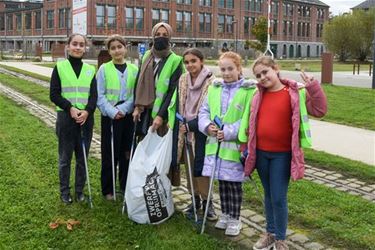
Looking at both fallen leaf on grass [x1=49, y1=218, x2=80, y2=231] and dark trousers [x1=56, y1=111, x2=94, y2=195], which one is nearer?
fallen leaf on grass [x1=49, y1=218, x2=80, y2=231]

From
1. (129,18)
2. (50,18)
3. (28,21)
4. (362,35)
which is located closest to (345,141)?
(362,35)

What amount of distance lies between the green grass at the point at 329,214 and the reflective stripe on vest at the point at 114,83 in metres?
1.95

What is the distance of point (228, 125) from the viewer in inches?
185

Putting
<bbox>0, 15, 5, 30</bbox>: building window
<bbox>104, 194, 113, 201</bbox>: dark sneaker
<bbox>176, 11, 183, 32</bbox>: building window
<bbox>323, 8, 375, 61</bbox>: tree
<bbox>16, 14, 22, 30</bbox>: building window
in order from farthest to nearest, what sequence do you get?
<bbox>0, 15, 5, 30</bbox>: building window
<bbox>16, 14, 22, 30</bbox>: building window
<bbox>176, 11, 183, 32</bbox>: building window
<bbox>323, 8, 375, 61</bbox>: tree
<bbox>104, 194, 113, 201</bbox>: dark sneaker

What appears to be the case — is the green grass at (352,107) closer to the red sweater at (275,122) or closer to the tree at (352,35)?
the red sweater at (275,122)

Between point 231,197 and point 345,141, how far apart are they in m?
5.32

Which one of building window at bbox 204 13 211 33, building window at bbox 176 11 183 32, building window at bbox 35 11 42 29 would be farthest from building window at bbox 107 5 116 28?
building window at bbox 204 13 211 33

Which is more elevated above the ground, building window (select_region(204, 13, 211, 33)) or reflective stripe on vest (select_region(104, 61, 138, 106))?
building window (select_region(204, 13, 211, 33))

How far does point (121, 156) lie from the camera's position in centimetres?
607

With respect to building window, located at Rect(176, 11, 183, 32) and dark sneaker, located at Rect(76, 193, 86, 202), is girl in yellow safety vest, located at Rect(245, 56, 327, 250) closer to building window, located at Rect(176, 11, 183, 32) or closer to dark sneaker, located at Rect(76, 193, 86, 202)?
dark sneaker, located at Rect(76, 193, 86, 202)

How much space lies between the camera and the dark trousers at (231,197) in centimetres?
493

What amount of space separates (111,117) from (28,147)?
147 inches

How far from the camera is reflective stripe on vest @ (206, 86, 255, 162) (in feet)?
15.2

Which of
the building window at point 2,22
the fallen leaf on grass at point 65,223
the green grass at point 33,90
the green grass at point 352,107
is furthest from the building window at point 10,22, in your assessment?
the fallen leaf on grass at point 65,223
